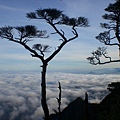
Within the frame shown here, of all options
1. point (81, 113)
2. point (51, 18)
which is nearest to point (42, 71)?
point (51, 18)

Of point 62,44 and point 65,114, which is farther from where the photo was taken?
point 65,114

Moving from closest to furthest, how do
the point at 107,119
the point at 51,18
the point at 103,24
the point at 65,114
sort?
the point at 107,119
the point at 51,18
the point at 103,24
the point at 65,114

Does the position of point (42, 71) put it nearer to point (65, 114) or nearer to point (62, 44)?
point (62, 44)

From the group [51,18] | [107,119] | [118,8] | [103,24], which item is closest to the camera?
[107,119]

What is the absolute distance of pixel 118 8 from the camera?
19531 mm

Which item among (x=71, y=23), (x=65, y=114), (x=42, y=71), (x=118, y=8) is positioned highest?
(x=118, y=8)

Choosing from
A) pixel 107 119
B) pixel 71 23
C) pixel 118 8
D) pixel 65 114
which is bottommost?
pixel 65 114

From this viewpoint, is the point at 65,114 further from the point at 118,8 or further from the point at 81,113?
the point at 118,8

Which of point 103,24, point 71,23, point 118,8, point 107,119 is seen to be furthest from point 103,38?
point 107,119

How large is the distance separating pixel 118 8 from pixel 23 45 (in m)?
7.72

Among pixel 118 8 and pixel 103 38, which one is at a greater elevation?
pixel 118 8

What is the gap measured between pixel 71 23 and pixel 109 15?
13.1 feet

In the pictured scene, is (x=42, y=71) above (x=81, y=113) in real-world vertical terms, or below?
above

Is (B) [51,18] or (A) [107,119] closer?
(A) [107,119]
